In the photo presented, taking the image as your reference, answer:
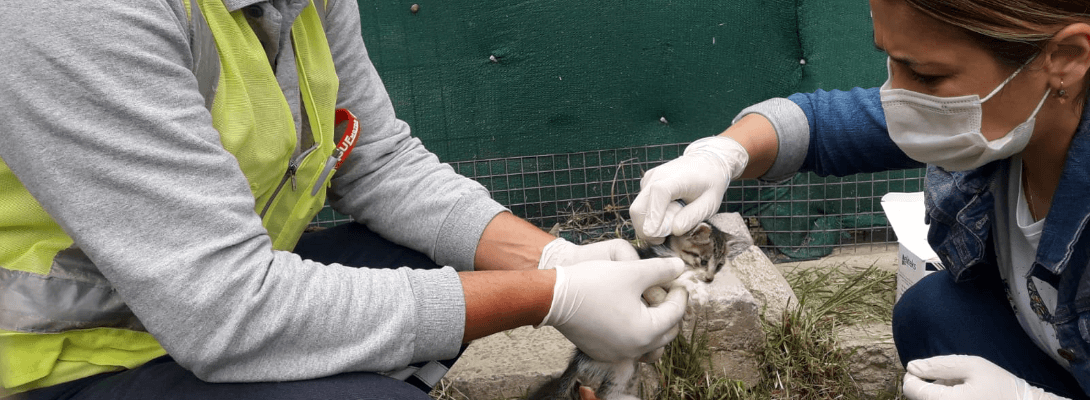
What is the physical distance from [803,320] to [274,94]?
2045mm

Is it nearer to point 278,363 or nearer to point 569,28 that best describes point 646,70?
point 569,28

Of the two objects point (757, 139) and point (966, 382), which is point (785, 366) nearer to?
point (757, 139)

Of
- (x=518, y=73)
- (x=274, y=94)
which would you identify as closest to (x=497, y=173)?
(x=518, y=73)

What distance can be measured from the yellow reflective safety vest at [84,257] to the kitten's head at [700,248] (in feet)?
3.34

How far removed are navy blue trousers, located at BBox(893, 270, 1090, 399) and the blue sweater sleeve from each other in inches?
15.0

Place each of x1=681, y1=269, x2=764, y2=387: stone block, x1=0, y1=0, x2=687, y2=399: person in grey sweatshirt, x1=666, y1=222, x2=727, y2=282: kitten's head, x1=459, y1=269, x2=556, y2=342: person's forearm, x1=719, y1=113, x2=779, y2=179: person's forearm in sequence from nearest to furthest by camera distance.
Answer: x1=0, y1=0, x2=687, y2=399: person in grey sweatshirt → x1=459, y1=269, x2=556, y2=342: person's forearm → x1=666, y1=222, x2=727, y2=282: kitten's head → x1=719, y1=113, x2=779, y2=179: person's forearm → x1=681, y1=269, x2=764, y2=387: stone block

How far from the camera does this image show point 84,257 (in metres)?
1.61

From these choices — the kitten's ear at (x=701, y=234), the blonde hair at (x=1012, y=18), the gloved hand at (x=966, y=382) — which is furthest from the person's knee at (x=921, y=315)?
the blonde hair at (x=1012, y=18)

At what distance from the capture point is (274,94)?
71.5 inches

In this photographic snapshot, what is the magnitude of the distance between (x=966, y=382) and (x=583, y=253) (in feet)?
3.29

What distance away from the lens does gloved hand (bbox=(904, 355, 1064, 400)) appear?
185 centimetres

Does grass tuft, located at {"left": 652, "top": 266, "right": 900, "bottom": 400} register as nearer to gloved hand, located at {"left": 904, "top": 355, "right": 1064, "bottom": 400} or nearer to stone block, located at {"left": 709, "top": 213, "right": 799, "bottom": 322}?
stone block, located at {"left": 709, "top": 213, "right": 799, "bottom": 322}

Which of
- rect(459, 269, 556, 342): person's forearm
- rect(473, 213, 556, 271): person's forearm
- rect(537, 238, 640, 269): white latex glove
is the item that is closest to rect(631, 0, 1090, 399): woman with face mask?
rect(537, 238, 640, 269): white latex glove

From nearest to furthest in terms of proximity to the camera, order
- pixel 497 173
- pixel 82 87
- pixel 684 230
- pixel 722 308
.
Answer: pixel 82 87
pixel 684 230
pixel 722 308
pixel 497 173
